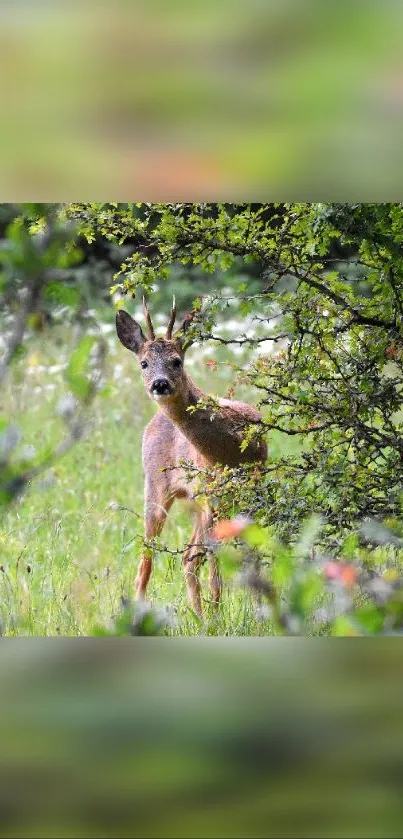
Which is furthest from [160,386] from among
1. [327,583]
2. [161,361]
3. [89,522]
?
[327,583]

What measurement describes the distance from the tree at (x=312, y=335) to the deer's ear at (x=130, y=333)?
70 cm

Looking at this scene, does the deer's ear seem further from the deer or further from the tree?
the tree

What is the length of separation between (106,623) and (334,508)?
59 centimetres

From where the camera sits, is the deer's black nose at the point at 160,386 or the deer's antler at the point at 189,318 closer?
the deer's antler at the point at 189,318

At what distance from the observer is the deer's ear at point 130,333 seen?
3.56 m

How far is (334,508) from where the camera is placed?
2.71 meters

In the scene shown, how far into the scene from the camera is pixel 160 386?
351 centimetres

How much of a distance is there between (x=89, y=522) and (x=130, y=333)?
69 centimetres

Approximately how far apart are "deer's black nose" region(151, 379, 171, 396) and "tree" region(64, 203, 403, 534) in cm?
64

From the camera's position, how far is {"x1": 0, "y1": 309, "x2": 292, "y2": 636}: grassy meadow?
105 inches
